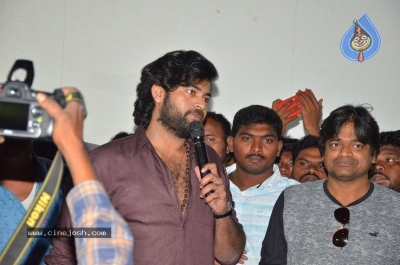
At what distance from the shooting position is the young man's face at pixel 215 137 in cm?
410

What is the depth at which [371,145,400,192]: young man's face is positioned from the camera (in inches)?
147

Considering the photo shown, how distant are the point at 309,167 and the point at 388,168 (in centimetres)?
54

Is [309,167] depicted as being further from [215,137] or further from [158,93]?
[158,93]

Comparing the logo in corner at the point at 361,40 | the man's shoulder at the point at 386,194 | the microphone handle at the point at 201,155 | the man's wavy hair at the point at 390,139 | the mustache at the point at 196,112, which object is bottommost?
the man's shoulder at the point at 386,194

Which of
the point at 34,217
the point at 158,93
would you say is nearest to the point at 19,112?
the point at 34,217

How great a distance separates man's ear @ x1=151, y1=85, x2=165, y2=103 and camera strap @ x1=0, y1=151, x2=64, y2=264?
1.60 m

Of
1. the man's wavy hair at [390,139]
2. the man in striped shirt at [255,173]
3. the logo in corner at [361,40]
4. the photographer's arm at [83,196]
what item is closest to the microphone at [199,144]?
the man in striped shirt at [255,173]

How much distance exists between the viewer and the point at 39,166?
2.71 metres

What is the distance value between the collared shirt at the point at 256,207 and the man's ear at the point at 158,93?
38.4 inches

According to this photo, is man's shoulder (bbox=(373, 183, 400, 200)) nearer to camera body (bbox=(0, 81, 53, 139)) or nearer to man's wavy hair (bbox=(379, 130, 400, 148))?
man's wavy hair (bbox=(379, 130, 400, 148))

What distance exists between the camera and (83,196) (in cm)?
119

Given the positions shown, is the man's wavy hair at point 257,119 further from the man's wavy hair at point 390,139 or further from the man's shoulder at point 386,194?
the man's shoulder at point 386,194

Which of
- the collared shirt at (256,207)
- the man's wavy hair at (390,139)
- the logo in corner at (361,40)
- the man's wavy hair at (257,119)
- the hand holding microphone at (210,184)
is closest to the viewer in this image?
the hand holding microphone at (210,184)

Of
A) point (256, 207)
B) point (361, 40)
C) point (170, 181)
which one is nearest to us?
point (170, 181)
